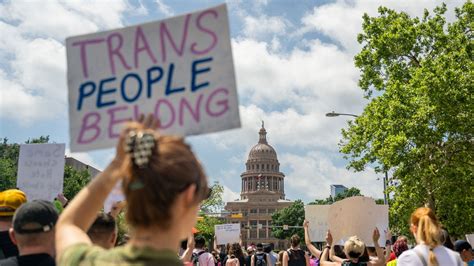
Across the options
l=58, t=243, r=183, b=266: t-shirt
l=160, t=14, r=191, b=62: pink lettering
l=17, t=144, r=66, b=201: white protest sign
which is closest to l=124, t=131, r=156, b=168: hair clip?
l=58, t=243, r=183, b=266: t-shirt

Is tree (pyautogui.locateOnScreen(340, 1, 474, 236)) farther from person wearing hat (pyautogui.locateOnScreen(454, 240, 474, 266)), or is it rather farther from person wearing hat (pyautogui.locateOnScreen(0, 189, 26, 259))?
person wearing hat (pyautogui.locateOnScreen(0, 189, 26, 259))

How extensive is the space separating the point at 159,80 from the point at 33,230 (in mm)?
1165

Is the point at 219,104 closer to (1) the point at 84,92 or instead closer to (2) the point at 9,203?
(1) the point at 84,92

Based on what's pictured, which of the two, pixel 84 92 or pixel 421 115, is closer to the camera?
pixel 84 92

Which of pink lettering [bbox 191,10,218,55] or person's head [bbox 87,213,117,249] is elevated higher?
pink lettering [bbox 191,10,218,55]

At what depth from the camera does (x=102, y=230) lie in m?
3.59

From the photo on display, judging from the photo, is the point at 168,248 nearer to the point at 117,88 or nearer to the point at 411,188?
the point at 117,88

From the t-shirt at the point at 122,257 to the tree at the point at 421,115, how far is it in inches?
893

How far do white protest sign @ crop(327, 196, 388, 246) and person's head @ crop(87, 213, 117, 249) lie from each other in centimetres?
450

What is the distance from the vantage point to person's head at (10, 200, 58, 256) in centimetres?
291

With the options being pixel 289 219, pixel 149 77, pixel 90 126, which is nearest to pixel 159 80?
pixel 149 77

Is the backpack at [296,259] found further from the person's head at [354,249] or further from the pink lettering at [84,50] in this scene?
the pink lettering at [84,50]

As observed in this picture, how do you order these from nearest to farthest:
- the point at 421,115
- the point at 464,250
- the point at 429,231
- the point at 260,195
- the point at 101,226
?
the point at 101,226 → the point at 429,231 → the point at 464,250 → the point at 421,115 → the point at 260,195

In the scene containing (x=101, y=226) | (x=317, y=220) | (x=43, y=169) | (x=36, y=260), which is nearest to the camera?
(x=36, y=260)
